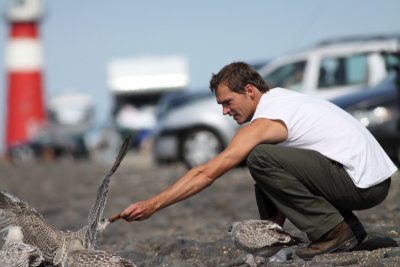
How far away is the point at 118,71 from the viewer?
129ft

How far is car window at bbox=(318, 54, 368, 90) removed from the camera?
13.5 meters

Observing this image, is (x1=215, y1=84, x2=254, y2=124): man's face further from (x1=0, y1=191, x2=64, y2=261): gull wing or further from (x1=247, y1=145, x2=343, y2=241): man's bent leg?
(x1=0, y1=191, x2=64, y2=261): gull wing

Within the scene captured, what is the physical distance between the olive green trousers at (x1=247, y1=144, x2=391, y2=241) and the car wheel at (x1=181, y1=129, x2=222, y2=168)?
27.9 ft

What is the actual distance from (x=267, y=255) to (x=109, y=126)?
26.8 m

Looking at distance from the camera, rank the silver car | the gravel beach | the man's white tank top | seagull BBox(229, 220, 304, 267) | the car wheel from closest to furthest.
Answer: seagull BBox(229, 220, 304, 267), the man's white tank top, the gravel beach, the silver car, the car wheel

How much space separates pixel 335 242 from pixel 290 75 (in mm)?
8346

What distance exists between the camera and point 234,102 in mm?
5504

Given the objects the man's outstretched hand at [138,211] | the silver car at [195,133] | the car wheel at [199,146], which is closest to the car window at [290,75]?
the silver car at [195,133]

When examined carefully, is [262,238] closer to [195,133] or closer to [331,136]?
[331,136]

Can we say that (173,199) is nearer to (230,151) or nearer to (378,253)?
(230,151)

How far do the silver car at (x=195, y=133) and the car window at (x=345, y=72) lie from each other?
67.8 inches

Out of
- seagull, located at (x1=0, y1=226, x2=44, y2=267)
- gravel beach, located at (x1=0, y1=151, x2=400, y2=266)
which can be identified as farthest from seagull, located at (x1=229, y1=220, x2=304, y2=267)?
seagull, located at (x1=0, y1=226, x2=44, y2=267)

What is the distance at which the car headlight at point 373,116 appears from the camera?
11477mm

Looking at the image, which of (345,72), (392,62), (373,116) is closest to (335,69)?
(345,72)
